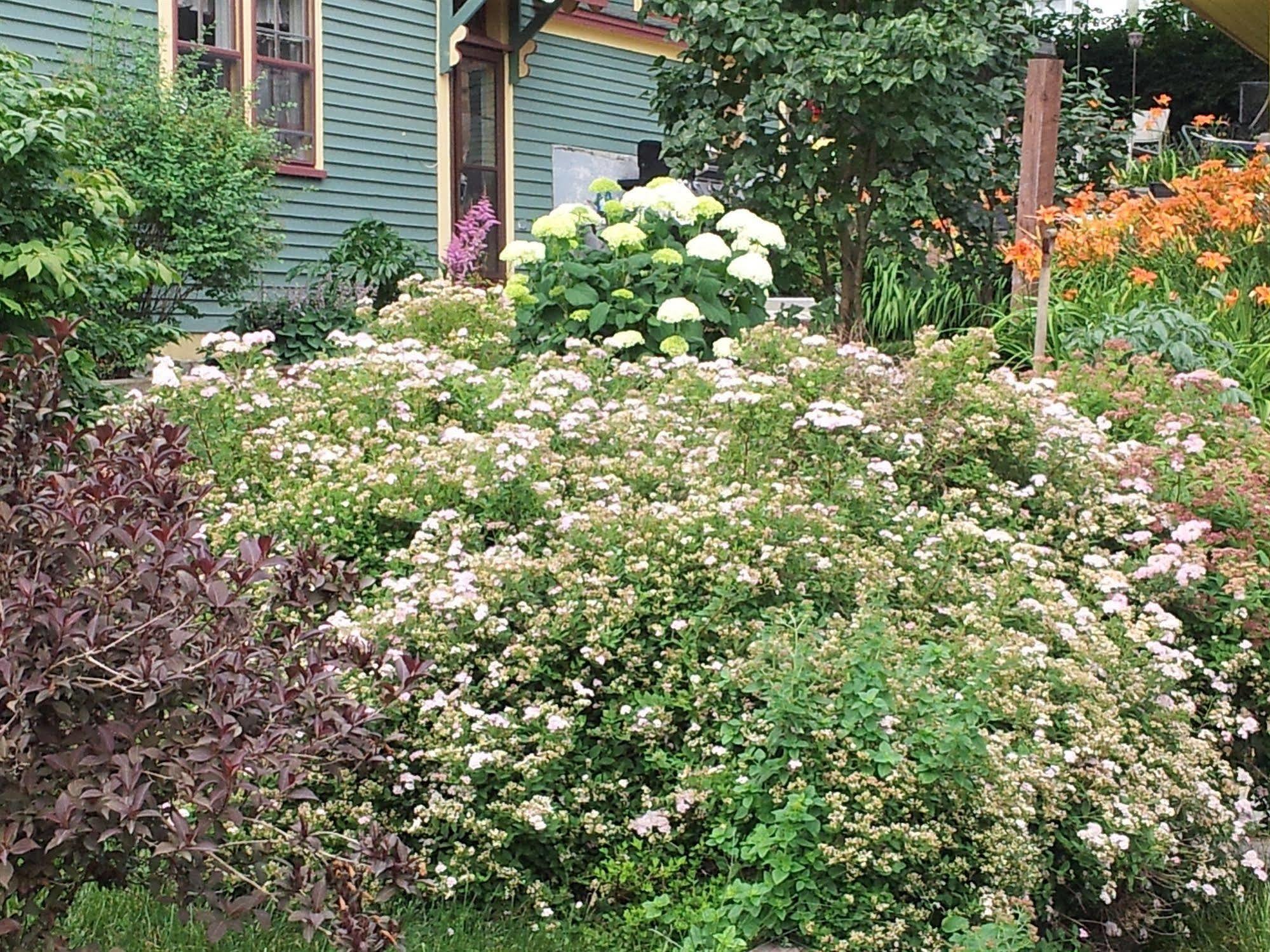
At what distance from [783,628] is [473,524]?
901mm

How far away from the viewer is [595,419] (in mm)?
4500

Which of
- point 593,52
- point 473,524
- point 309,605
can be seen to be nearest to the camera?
point 309,605

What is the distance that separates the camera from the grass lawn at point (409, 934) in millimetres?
2768

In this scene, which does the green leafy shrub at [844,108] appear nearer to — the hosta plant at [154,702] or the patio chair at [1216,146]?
the patio chair at [1216,146]

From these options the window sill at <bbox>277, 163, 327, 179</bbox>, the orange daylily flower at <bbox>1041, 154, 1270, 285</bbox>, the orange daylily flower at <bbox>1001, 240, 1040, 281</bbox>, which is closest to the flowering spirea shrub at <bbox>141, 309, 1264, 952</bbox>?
the orange daylily flower at <bbox>1001, 240, 1040, 281</bbox>

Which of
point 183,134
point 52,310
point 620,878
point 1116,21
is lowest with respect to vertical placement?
point 620,878

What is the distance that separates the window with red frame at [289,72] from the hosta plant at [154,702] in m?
9.48

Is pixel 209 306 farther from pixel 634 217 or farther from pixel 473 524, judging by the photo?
pixel 473 524

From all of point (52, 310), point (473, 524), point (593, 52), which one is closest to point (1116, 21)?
point (593, 52)

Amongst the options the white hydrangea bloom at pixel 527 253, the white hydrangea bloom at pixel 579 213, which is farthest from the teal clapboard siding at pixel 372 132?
the white hydrangea bloom at pixel 579 213

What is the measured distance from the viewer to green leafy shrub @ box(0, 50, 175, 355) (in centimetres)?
614

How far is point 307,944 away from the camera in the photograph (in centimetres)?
278

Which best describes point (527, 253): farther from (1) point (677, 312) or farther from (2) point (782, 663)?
(2) point (782, 663)

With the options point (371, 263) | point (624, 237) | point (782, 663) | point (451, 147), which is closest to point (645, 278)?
point (624, 237)
